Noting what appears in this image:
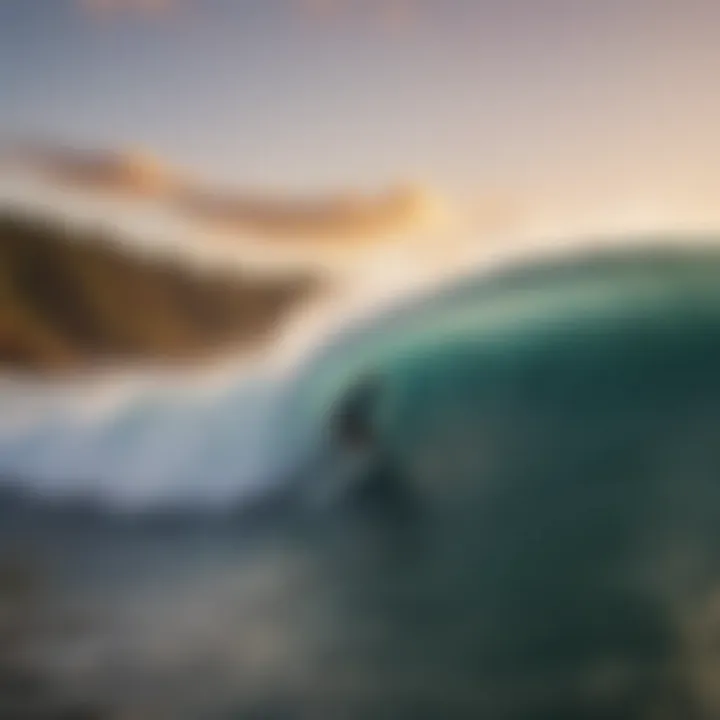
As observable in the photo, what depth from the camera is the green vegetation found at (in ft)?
3.79

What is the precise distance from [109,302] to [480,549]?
0.57 metres

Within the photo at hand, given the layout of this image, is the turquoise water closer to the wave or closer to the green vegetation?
the wave

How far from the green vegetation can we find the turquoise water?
0.12 metres

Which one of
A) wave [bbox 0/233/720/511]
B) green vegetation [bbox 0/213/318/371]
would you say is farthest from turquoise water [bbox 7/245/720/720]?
green vegetation [bbox 0/213/318/371]

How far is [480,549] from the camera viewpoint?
3.50 ft

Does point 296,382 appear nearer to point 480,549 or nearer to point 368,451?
point 368,451

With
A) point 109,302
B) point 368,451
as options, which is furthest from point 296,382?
point 109,302

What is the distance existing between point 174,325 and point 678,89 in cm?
70

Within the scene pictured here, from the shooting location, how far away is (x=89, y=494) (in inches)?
44.9

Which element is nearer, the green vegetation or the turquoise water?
the turquoise water

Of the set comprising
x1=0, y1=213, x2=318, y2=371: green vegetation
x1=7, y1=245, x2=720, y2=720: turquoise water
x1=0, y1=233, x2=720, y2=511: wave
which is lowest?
x1=7, y1=245, x2=720, y2=720: turquoise water

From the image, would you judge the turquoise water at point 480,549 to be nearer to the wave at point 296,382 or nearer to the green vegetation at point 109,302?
the wave at point 296,382

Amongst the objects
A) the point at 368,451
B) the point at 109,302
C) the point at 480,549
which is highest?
the point at 109,302

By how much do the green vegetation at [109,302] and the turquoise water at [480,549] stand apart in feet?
0.40
